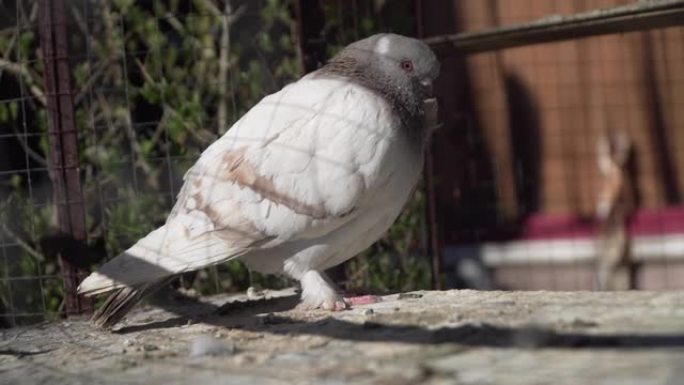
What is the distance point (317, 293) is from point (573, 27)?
1652 mm

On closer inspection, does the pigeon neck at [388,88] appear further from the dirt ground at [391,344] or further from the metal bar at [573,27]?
the metal bar at [573,27]

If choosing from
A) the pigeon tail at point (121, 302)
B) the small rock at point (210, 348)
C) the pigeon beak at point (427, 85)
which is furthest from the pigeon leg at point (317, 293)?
the pigeon beak at point (427, 85)

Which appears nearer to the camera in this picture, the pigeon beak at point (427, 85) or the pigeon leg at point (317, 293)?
the pigeon leg at point (317, 293)

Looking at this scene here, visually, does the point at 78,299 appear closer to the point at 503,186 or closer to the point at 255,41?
the point at 255,41

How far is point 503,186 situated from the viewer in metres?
7.02

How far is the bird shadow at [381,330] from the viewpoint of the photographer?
2.75 meters

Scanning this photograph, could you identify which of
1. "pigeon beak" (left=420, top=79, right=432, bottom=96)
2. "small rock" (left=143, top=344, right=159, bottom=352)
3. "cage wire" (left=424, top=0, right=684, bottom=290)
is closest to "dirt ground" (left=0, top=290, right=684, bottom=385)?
"small rock" (left=143, top=344, right=159, bottom=352)

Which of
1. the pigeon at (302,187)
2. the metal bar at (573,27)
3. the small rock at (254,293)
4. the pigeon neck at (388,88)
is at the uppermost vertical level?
the metal bar at (573,27)

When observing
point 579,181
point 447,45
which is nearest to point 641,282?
point 579,181

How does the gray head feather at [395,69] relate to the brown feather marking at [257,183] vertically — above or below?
above

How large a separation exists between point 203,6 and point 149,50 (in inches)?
12.8

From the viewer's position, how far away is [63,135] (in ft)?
16.2

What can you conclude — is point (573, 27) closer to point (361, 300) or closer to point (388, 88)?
point (388, 88)

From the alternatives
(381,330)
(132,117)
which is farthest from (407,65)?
(132,117)
